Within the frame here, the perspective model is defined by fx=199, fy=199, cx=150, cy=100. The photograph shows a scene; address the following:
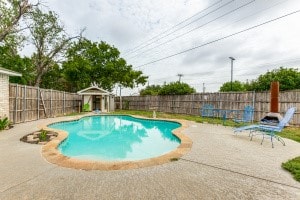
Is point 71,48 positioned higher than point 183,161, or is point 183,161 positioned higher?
point 71,48

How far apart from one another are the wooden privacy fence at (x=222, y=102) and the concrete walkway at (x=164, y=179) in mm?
6710

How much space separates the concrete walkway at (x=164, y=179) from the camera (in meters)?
2.91

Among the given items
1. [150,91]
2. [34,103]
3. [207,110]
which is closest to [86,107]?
[34,103]

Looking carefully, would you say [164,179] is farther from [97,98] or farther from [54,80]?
[54,80]

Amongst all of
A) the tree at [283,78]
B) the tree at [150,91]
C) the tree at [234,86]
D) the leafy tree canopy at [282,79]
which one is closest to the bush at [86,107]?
the tree at [150,91]

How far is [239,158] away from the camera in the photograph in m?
4.71

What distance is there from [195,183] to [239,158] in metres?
1.98

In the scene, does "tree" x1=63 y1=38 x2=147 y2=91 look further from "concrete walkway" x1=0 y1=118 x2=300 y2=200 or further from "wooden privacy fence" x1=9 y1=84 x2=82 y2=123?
"concrete walkway" x1=0 y1=118 x2=300 y2=200

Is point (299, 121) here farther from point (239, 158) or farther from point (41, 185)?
point (41, 185)

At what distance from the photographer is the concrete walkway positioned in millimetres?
2906

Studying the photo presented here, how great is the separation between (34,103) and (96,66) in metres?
14.2

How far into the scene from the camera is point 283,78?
11914 millimetres

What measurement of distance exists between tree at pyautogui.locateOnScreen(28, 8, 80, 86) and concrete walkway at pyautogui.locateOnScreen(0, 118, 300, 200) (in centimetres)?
2195

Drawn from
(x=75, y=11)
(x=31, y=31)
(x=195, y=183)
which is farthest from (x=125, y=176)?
(x=31, y=31)
